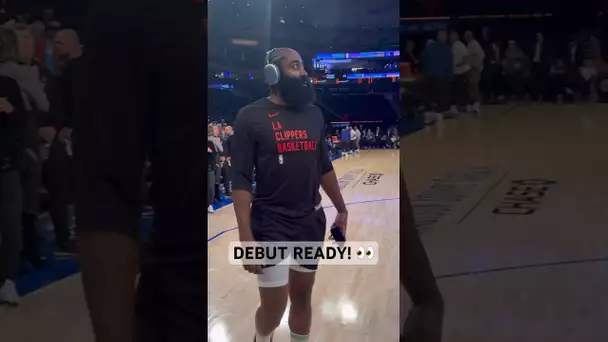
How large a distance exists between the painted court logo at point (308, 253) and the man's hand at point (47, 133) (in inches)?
22.1

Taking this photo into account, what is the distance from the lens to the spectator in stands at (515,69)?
47.4 inches

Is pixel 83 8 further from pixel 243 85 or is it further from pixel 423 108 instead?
pixel 423 108

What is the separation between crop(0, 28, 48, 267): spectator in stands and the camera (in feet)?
4.00

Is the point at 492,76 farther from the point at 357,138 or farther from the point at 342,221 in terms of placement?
the point at 342,221

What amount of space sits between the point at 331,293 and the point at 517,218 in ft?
1.99

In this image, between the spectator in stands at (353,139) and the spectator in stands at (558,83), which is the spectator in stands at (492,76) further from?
the spectator in stands at (353,139)

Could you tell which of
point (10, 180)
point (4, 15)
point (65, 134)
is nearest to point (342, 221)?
point (65, 134)

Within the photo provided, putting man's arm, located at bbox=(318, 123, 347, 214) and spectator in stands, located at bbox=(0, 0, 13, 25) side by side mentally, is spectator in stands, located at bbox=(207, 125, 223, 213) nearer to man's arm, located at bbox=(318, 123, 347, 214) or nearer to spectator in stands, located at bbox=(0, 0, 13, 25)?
man's arm, located at bbox=(318, 123, 347, 214)

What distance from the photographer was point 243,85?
1.44 meters

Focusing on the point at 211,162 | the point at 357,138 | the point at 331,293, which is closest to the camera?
the point at 211,162

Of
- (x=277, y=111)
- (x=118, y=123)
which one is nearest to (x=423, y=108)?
(x=277, y=111)

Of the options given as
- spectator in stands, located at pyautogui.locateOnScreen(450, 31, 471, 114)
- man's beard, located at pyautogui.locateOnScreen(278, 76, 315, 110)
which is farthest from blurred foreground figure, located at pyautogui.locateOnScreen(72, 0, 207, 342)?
spectator in stands, located at pyautogui.locateOnScreen(450, 31, 471, 114)

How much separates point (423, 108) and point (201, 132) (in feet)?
1.85

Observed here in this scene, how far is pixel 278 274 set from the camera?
4.77ft
